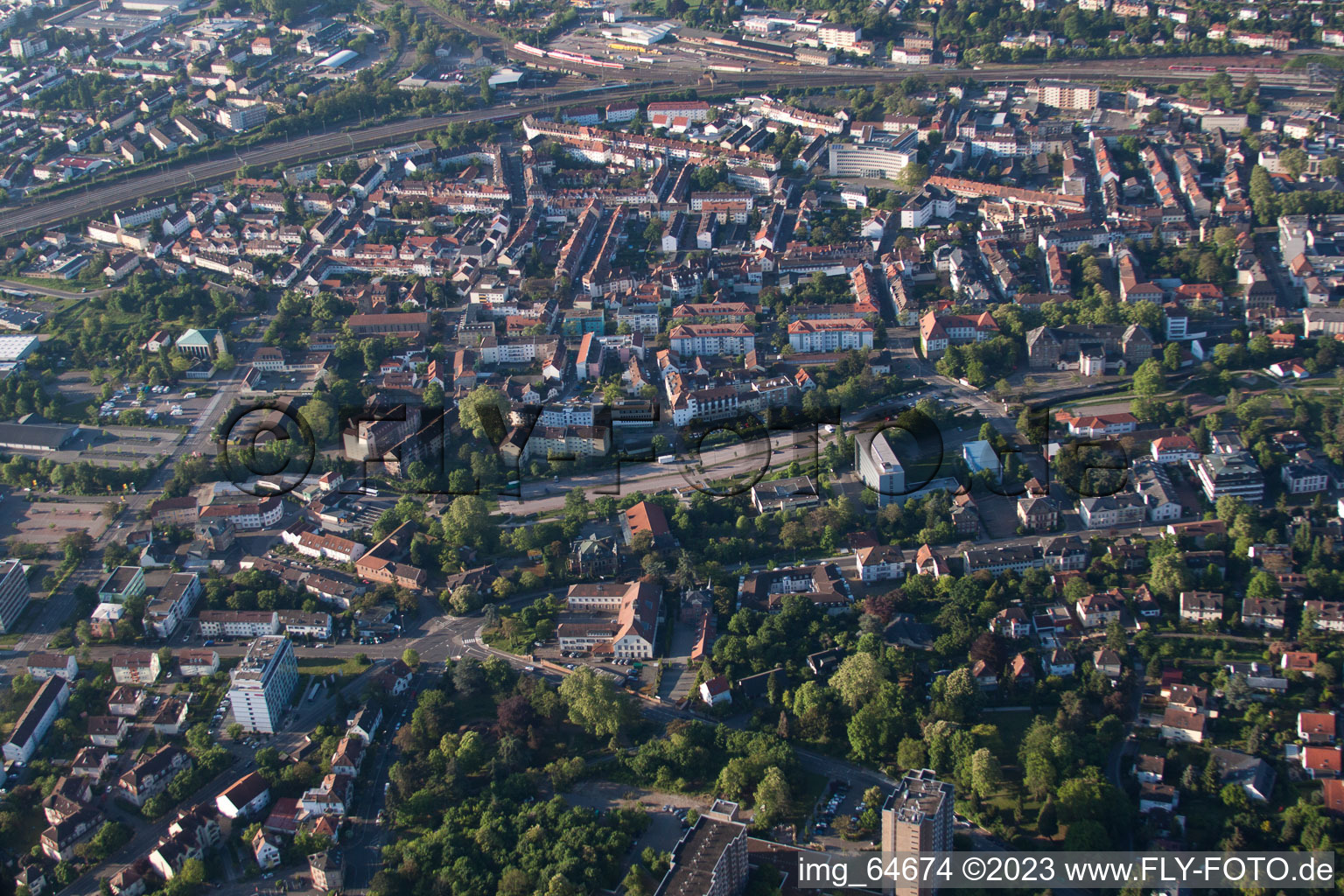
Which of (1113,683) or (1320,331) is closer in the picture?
(1113,683)

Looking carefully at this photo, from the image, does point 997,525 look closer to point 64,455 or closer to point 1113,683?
point 1113,683

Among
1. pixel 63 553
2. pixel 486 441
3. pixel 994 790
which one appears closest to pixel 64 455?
pixel 63 553

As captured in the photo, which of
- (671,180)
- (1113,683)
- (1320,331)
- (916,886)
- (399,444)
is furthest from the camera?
(671,180)

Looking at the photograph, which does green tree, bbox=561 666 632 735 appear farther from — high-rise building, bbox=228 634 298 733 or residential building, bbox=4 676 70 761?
residential building, bbox=4 676 70 761

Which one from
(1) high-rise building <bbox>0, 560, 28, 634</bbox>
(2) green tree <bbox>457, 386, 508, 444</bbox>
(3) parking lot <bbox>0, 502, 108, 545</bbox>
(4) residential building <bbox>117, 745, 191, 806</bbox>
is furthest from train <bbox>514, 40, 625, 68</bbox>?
(4) residential building <bbox>117, 745, 191, 806</bbox>

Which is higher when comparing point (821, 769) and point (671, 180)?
point (671, 180)

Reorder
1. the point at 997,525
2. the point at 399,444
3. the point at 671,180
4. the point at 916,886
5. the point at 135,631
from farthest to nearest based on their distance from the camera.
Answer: the point at 671,180 < the point at 399,444 < the point at 997,525 < the point at 135,631 < the point at 916,886
